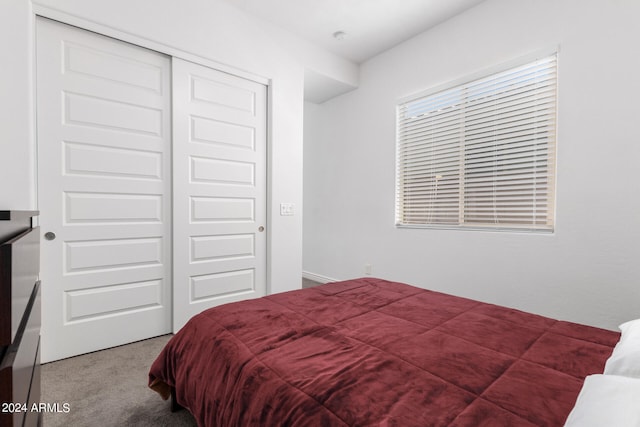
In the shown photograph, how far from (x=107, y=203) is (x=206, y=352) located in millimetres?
1638

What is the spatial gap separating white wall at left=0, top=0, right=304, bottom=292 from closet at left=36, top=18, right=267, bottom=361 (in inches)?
4.0

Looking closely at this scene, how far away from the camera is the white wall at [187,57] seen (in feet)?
6.05

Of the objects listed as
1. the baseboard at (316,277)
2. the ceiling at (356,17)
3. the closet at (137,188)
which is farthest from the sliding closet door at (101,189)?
the baseboard at (316,277)

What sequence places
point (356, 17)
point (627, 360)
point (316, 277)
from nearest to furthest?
point (627, 360) → point (356, 17) → point (316, 277)

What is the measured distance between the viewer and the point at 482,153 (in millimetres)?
2799

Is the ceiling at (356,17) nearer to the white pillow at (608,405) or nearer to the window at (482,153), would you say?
the window at (482,153)

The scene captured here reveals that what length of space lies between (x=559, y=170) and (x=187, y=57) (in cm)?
310

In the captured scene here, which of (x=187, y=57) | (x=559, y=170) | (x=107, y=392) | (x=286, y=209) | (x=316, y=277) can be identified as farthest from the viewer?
(x=316, y=277)

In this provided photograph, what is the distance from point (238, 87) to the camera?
2.88 meters

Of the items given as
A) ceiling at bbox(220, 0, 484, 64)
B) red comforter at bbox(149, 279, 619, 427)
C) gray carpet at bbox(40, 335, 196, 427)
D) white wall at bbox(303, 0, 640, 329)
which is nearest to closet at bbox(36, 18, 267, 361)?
gray carpet at bbox(40, 335, 196, 427)

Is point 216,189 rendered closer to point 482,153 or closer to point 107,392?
point 107,392

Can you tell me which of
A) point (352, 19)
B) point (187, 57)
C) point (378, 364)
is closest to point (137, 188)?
point (187, 57)

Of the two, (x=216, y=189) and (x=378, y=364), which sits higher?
(x=216, y=189)

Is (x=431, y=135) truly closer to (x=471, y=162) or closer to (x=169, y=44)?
(x=471, y=162)
